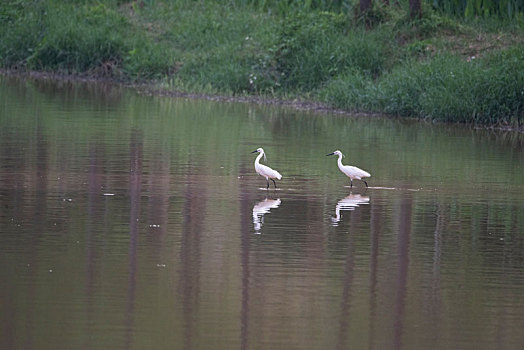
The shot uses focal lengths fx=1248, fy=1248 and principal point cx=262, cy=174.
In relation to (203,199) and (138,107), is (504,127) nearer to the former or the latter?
(138,107)

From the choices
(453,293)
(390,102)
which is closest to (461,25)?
(390,102)

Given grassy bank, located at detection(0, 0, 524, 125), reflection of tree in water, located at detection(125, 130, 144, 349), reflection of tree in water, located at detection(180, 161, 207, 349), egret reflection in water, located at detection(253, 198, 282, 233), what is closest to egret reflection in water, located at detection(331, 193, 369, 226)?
egret reflection in water, located at detection(253, 198, 282, 233)

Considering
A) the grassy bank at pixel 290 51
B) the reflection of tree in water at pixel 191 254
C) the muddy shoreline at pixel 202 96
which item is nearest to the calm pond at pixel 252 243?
the reflection of tree in water at pixel 191 254

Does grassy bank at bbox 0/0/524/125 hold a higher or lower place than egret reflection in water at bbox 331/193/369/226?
higher

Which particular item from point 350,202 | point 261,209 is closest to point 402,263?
point 261,209

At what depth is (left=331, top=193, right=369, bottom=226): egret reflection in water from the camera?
15.7 metres

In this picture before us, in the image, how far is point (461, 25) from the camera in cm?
3459

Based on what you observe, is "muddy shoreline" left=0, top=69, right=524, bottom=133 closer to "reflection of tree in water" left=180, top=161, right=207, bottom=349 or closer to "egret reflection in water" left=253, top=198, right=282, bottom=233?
"egret reflection in water" left=253, top=198, right=282, bottom=233

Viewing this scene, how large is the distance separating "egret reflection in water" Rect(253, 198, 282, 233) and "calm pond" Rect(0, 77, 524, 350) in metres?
0.04

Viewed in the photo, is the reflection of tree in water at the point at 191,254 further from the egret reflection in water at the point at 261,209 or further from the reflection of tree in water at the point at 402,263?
the reflection of tree in water at the point at 402,263

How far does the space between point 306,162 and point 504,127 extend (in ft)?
27.3

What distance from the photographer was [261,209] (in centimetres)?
1557

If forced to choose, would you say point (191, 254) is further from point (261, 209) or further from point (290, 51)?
point (290, 51)

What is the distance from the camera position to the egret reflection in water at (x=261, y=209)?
47.4 ft
